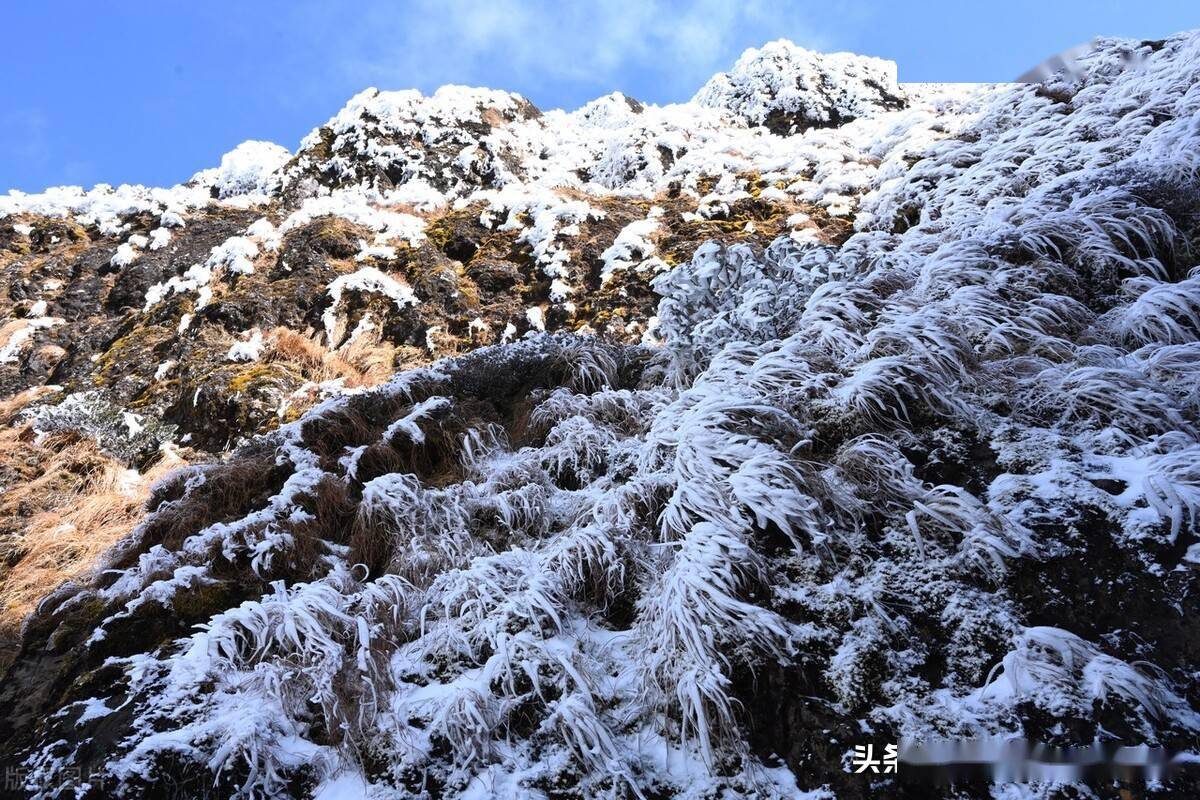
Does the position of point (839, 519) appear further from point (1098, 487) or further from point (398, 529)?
point (398, 529)

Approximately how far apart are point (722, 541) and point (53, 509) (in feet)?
22.4

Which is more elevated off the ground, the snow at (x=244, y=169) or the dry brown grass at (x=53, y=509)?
the snow at (x=244, y=169)

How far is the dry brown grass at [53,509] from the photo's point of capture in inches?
203

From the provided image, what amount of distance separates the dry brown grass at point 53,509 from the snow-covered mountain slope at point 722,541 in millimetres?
386

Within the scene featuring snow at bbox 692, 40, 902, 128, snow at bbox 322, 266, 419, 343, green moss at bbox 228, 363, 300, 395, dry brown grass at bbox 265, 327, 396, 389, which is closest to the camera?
green moss at bbox 228, 363, 300, 395

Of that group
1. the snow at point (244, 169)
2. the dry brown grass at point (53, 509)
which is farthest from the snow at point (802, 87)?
the dry brown grass at point (53, 509)

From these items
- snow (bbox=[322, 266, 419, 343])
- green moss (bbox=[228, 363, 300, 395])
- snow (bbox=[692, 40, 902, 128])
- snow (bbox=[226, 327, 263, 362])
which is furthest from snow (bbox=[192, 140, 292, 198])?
snow (bbox=[692, 40, 902, 128])

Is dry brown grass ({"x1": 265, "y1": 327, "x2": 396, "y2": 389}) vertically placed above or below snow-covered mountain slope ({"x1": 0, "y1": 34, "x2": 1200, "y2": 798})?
above

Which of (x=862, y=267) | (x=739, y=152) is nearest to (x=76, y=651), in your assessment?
(x=862, y=267)

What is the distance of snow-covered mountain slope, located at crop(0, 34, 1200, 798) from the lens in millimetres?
2574

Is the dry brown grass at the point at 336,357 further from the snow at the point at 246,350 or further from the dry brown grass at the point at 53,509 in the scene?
the dry brown grass at the point at 53,509

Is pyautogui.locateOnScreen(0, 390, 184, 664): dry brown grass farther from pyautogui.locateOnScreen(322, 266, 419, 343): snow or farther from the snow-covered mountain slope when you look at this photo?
pyautogui.locateOnScreen(322, 266, 419, 343): snow

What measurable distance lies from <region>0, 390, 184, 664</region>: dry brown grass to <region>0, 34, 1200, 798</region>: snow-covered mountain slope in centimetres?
39

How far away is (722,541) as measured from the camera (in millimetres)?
3135
